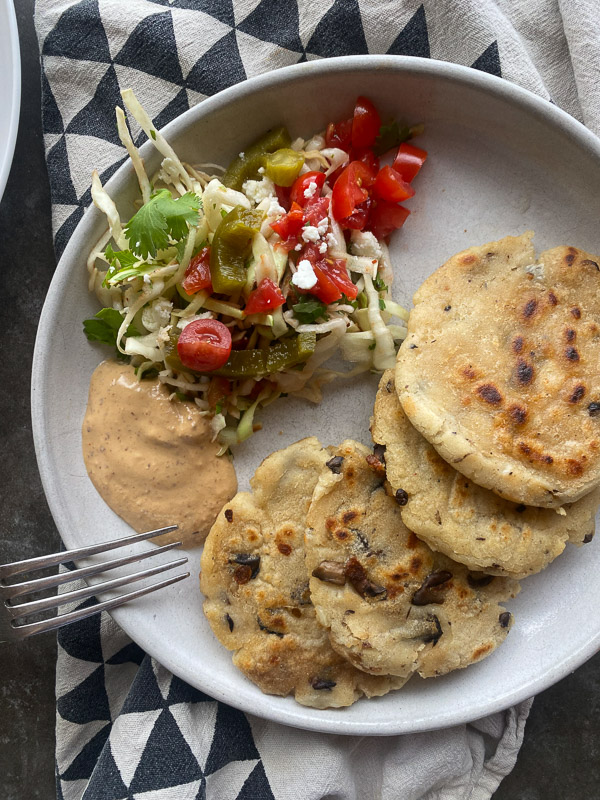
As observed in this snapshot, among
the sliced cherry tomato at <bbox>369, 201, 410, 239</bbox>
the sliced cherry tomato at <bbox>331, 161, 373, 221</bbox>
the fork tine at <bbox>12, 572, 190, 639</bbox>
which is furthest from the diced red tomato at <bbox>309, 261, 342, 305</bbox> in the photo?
the fork tine at <bbox>12, 572, 190, 639</bbox>

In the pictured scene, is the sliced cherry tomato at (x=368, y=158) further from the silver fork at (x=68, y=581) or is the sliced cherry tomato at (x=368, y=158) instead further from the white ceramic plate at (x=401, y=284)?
the silver fork at (x=68, y=581)

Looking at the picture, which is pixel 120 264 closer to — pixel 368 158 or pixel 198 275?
pixel 198 275

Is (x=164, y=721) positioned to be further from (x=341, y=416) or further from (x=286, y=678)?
(x=341, y=416)

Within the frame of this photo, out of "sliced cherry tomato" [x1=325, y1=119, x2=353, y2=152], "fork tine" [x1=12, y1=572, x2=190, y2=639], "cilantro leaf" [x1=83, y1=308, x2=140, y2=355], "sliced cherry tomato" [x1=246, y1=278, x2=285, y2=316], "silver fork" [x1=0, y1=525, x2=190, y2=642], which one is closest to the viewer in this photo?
"sliced cherry tomato" [x1=246, y1=278, x2=285, y2=316]

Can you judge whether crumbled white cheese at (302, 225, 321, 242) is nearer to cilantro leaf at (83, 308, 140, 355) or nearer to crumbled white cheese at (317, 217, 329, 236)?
crumbled white cheese at (317, 217, 329, 236)

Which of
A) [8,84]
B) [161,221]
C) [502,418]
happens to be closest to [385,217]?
[161,221]

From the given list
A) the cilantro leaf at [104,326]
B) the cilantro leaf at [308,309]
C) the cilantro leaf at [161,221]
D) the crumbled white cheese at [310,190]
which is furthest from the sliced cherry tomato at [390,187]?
the cilantro leaf at [104,326]
